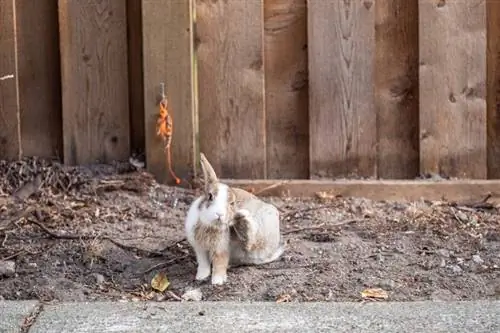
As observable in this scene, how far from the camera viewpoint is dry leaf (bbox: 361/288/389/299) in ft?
15.0

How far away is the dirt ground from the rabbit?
7cm

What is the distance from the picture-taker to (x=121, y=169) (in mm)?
6000

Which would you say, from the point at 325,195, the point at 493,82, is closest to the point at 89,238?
the point at 325,195

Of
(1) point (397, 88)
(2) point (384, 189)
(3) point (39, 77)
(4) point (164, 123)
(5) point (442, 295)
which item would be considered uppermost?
(3) point (39, 77)

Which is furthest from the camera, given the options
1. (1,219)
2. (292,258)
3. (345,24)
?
(345,24)

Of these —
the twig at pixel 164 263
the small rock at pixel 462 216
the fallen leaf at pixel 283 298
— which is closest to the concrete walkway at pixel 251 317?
the fallen leaf at pixel 283 298

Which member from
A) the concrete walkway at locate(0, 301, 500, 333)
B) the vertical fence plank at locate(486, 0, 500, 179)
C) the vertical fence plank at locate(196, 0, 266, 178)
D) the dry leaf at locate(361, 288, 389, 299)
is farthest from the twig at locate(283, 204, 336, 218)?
the concrete walkway at locate(0, 301, 500, 333)

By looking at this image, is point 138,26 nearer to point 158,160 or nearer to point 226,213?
point 158,160

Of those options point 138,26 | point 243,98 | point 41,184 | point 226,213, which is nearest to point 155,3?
point 138,26

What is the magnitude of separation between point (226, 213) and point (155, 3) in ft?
5.43

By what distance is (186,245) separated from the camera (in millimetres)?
5207

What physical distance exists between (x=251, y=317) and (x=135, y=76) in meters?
2.20

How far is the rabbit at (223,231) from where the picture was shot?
4680mm

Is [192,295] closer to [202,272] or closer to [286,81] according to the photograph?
[202,272]
